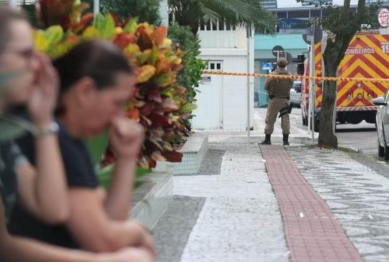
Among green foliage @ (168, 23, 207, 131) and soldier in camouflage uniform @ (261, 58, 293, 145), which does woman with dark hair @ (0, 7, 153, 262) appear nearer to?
green foliage @ (168, 23, 207, 131)

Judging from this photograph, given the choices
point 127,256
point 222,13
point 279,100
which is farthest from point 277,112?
point 127,256

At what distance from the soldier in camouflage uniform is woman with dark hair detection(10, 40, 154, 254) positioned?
1522cm

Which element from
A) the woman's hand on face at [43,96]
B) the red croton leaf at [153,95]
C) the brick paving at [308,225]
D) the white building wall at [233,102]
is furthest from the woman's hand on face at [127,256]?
the white building wall at [233,102]

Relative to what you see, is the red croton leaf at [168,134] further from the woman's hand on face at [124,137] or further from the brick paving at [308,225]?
the woman's hand on face at [124,137]

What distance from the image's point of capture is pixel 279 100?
61.8 feet

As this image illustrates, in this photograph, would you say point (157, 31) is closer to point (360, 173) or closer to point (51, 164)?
point (51, 164)

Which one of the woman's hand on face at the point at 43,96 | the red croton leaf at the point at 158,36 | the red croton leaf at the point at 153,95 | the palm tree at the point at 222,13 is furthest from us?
the palm tree at the point at 222,13

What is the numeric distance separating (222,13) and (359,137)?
5.60 meters

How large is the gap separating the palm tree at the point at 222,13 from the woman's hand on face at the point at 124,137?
16.0 m

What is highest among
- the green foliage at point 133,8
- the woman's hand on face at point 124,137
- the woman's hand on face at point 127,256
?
the green foliage at point 133,8

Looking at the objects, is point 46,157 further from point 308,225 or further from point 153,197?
point 308,225

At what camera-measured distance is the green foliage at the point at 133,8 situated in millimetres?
8562

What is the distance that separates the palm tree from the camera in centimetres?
1969

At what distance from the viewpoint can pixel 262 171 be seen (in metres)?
A: 12.8
